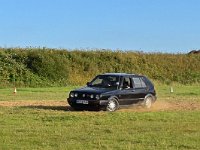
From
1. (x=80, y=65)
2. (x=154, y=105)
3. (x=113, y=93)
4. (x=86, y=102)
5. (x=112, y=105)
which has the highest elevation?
(x=80, y=65)

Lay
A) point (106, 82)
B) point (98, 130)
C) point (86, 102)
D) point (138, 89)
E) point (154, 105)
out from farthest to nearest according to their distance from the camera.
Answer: point (154, 105)
point (138, 89)
point (106, 82)
point (86, 102)
point (98, 130)

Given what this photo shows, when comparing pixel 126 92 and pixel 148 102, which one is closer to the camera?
pixel 126 92

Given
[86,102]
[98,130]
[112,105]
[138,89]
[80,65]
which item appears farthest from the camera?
[80,65]

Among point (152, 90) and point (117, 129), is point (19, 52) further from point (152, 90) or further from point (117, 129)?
point (117, 129)

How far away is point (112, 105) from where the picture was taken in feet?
65.6

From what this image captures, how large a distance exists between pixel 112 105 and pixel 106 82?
133cm

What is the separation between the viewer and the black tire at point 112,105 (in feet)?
65.0

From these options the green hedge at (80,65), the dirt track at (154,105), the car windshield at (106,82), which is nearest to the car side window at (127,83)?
the car windshield at (106,82)

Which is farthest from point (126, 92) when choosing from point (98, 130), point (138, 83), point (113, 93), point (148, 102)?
point (98, 130)

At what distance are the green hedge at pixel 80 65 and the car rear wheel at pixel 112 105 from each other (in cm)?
2328

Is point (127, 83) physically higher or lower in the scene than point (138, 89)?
higher

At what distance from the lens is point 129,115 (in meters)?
17.3

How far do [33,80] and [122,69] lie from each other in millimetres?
11495

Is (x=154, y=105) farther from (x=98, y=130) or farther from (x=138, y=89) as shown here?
(x=98, y=130)
